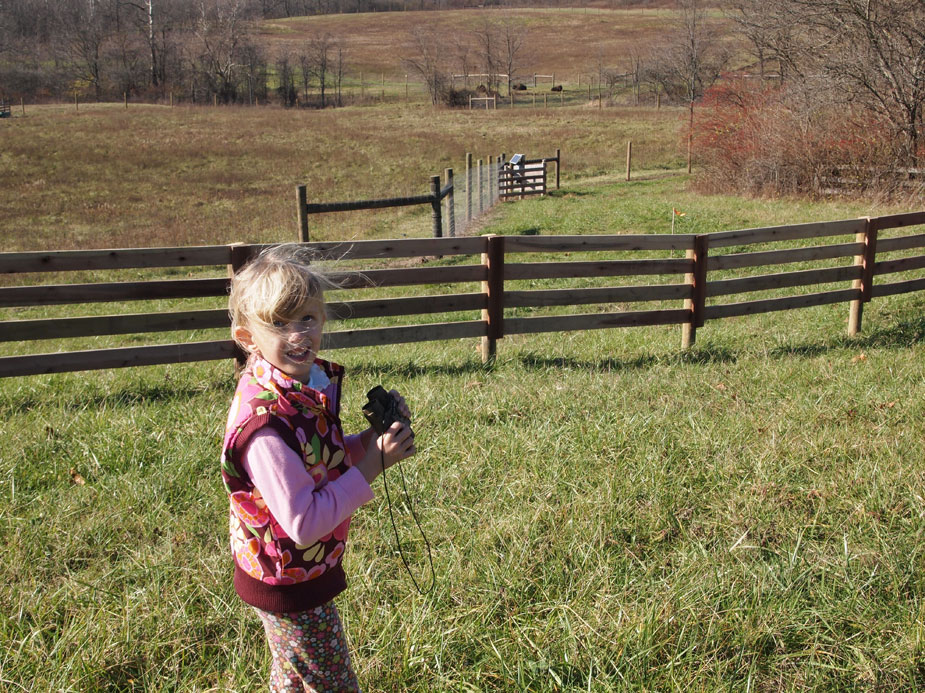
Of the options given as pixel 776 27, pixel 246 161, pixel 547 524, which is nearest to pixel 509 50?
pixel 246 161

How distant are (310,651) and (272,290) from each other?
100 centimetres

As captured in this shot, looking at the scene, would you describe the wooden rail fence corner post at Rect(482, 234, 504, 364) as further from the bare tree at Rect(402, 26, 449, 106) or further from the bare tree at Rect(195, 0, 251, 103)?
the bare tree at Rect(195, 0, 251, 103)

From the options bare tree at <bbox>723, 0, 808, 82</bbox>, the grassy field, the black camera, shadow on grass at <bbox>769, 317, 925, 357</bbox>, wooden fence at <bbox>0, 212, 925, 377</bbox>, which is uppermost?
bare tree at <bbox>723, 0, 808, 82</bbox>

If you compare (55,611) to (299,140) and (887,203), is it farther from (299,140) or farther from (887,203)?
(299,140)

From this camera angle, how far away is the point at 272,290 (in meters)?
1.88

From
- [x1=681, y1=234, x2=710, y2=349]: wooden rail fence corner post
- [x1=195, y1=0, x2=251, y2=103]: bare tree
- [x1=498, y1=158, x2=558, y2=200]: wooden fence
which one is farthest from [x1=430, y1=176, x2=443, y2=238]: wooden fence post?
[x1=195, y1=0, x2=251, y2=103]: bare tree

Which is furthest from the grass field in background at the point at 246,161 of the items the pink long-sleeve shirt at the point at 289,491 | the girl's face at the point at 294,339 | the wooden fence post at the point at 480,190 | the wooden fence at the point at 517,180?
the pink long-sleeve shirt at the point at 289,491

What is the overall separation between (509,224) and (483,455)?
15.0 metres

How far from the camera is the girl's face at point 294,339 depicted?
191 cm

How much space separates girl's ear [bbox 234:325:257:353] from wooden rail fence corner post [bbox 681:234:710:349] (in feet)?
20.9

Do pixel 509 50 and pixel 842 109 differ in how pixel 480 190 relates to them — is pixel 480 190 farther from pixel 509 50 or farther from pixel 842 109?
pixel 509 50

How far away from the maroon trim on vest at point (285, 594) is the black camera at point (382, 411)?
43cm

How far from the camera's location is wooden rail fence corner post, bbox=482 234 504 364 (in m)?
7.07

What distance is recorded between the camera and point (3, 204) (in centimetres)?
2591
